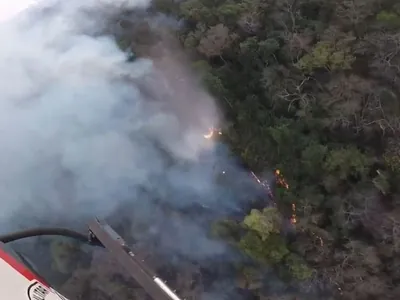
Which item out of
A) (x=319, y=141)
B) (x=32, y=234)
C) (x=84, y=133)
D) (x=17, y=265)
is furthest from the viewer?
(x=84, y=133)

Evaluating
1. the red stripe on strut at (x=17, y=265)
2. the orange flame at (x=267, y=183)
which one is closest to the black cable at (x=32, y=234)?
the red stripe on strut at (x=17, y=265)

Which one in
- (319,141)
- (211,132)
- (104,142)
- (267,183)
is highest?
(104,142)

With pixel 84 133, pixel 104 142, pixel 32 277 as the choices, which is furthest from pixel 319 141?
pixel 32 277

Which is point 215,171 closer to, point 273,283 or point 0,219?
point 273,283

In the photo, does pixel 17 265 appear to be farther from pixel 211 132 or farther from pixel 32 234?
pixel 211 132

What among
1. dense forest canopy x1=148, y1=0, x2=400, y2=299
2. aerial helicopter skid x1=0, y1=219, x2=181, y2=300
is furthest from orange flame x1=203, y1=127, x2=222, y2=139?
aerial helicopter skid x1=0, y1=219, x2=181, y2=300

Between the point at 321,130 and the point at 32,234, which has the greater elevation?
the point at 32,234

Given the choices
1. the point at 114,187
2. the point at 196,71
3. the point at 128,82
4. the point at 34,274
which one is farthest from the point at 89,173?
the point at 34,274
